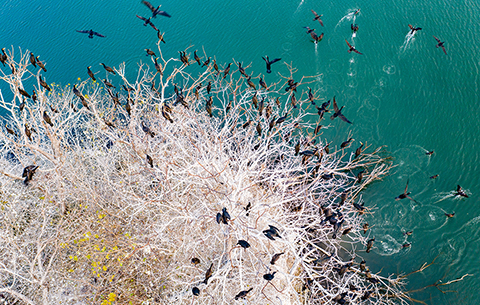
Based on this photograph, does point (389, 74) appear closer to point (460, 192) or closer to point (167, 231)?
point (460, 192)

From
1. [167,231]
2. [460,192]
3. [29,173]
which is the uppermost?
[460,192]

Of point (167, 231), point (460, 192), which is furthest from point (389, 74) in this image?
point (167, 231)

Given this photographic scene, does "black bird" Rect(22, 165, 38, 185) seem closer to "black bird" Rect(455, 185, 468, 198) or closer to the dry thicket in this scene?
the dry thicket

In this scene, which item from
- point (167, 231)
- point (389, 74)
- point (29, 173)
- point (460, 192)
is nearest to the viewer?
point (29, 173)

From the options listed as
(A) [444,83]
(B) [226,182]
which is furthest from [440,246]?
(B) [226,182]

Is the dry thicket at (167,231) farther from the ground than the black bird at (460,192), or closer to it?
closer to it

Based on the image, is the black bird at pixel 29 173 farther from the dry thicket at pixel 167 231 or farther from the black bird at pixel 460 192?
the black bird at pixel 460 192

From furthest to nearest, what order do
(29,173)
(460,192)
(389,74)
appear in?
1. (389,74)
2. (460,192)
3. (29,173)

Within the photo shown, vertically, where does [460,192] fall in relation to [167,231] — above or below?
above

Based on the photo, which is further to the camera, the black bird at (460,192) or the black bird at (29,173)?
the black bird at (460,192)

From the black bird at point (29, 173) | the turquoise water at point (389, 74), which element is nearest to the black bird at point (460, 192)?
the turquoise water at point (389, 74)
